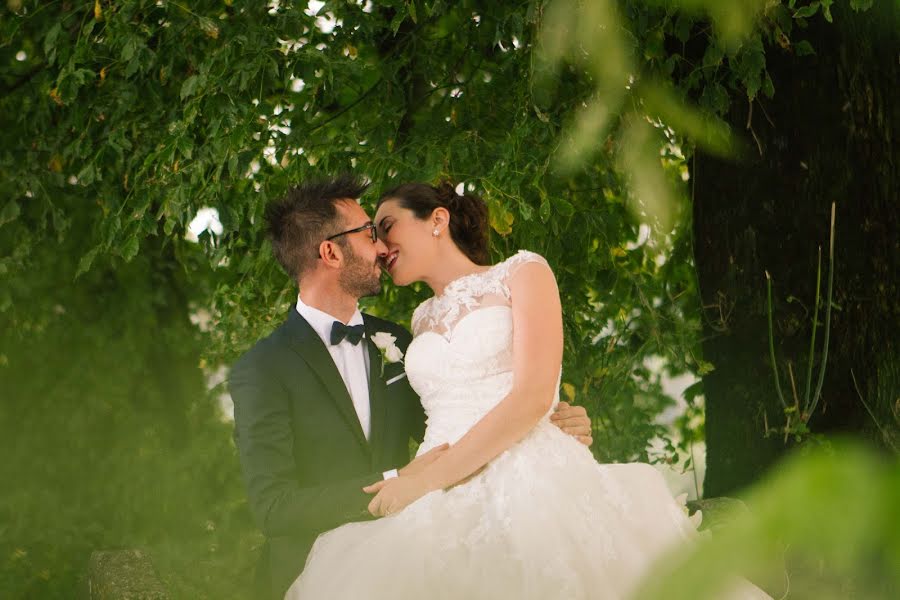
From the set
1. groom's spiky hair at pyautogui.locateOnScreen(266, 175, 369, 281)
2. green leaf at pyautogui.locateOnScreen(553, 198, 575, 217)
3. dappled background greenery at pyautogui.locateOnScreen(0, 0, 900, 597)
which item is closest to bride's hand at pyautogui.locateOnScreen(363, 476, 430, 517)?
groom's spiky hair at pyautogui.locateOnScreen(266, 175, 369, 281)

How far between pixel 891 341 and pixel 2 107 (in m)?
4.97

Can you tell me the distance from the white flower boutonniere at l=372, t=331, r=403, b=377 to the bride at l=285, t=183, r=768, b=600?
2.5 inches

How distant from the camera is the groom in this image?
291 cm

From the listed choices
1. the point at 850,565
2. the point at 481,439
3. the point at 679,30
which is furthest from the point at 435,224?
the point at 850,565

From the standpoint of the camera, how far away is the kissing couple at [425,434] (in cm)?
272

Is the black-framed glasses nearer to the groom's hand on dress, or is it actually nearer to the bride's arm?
the bride's arm

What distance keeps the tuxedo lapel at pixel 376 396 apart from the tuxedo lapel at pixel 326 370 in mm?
61

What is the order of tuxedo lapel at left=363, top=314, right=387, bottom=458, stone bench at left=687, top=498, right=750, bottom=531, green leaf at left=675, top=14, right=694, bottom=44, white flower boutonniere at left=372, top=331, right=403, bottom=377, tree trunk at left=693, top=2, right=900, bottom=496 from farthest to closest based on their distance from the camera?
tree trunk at left=693, top=2, right=900, bottom=496
green leaf at left=675, top=14, right=694, bottom=44
stone bench at left=687, top=498, right=750, bottom=531
white flower boutonniere at left=372, top=331, right=403, bottom=377
tuxedo lapel at left=363, top=314, right=387, bottom=458

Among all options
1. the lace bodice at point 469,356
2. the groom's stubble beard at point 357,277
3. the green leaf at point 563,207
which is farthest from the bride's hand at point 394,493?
the green leaf at point 563,207

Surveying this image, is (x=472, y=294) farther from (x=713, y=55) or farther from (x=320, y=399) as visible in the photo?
(x=713, y=55)

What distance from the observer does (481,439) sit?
296 cm

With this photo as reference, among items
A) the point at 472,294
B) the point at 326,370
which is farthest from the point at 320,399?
the point at 472,294

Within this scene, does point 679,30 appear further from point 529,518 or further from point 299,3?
point 529,518

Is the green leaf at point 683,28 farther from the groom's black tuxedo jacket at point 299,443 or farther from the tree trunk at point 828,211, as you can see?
the groom's black tuxedo jacket at point 299,443
